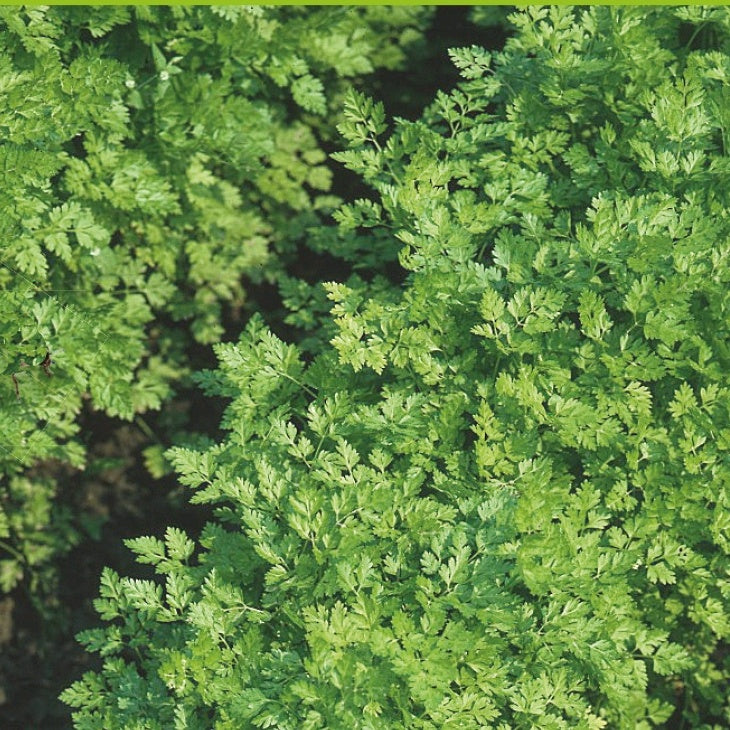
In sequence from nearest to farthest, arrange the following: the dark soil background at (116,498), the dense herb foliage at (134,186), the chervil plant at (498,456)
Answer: the chervil plant at (498,456)
the dense herb foliage at (134,186)
the dark soil background at (116,498)

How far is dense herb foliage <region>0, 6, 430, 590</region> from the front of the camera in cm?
339

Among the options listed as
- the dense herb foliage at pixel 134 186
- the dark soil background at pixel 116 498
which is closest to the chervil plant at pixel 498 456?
the dense herb foliage at pixel 134 186

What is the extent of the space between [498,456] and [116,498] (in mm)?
2397

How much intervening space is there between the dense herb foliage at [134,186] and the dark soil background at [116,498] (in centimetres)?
13

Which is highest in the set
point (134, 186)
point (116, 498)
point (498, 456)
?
point (134, 186)

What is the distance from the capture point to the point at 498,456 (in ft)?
9.27

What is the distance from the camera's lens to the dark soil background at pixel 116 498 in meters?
4.21

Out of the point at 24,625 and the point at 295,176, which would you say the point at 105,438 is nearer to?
the point at 24,625

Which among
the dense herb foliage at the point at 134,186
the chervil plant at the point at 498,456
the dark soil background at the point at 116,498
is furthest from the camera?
the dark soil background at the point at 116,498

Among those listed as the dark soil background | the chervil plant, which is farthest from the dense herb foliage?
the chervil plant

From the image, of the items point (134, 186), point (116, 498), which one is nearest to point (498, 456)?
point (134, 186)

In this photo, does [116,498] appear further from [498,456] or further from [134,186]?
[498,456]

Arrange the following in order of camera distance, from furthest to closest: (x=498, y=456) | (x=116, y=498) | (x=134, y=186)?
(x=116, y=498) → (x=134, y=186) → (x=498, y=456)

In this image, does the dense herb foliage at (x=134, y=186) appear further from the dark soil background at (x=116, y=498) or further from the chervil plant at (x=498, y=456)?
the chervil plant at (x=498, y=456)
